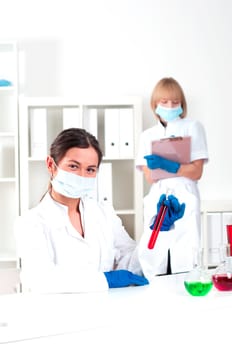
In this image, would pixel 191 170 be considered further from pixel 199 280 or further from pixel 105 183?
pixel 199 280

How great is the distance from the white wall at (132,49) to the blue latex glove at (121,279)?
2481 millimetres

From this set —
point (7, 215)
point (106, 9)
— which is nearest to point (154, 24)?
point (106, 9)

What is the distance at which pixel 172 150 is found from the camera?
3.06 m

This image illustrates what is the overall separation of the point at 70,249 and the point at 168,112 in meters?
1.65

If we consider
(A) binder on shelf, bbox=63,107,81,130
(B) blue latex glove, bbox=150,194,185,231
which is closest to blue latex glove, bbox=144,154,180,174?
(A) binder on shelf, bbox=63,107,81,130

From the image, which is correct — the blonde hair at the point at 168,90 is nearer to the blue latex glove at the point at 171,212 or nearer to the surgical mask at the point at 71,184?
the surgical mask at the point at 71,184

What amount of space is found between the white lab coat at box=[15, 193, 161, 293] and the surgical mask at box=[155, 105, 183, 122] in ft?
4.68

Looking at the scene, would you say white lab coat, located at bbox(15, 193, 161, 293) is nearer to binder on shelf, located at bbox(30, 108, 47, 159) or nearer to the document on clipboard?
the document on clipboard

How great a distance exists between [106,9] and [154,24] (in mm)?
333

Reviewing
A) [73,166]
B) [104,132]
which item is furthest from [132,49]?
[73,166]

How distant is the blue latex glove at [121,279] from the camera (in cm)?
150

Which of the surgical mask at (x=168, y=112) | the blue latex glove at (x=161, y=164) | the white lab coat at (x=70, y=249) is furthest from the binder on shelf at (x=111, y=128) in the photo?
the white lab coat at (x=70, y=249)

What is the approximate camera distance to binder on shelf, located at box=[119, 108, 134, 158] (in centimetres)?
368

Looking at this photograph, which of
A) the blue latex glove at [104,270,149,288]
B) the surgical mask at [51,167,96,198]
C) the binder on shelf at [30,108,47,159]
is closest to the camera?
the blue latex glove at [104,270,149,288]
